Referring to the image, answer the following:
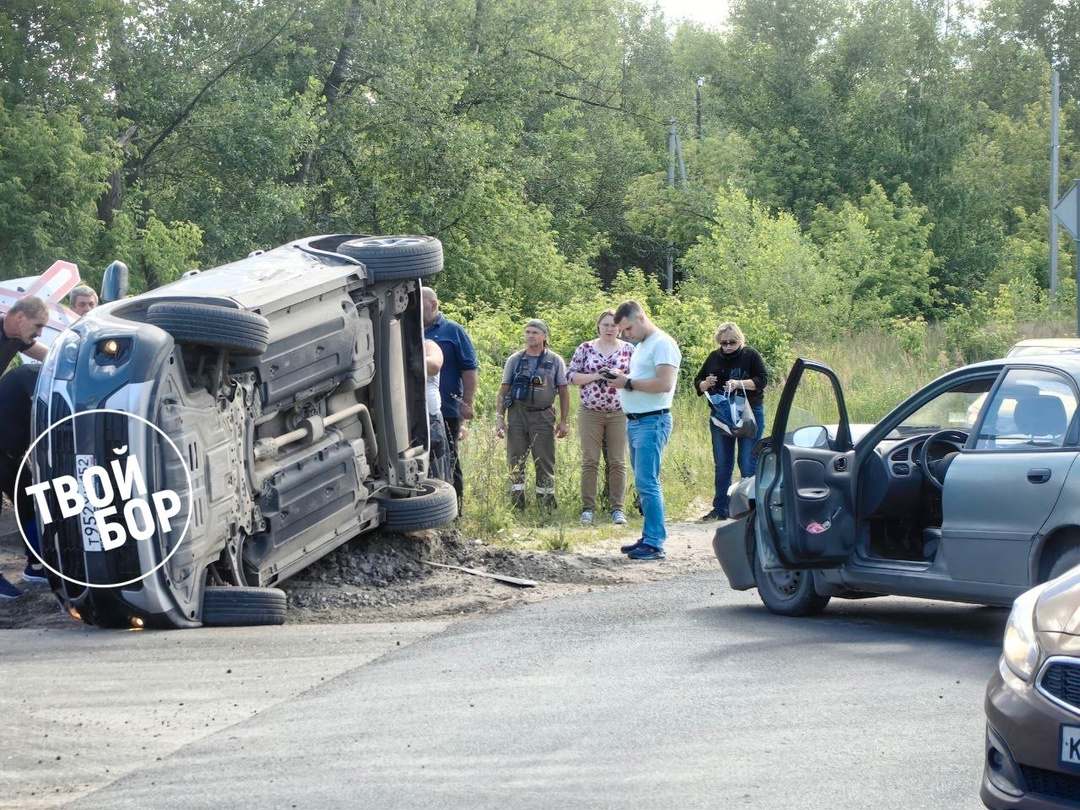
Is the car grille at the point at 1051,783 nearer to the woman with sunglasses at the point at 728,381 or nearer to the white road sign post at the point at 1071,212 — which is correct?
the woman with sunglasses at the point at 728,381

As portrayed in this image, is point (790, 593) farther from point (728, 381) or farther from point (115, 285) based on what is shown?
point (728, 381)

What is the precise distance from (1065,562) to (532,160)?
1409 inches

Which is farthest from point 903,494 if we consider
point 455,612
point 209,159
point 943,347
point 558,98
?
point 558,98

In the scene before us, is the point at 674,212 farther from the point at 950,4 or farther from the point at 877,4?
the point at 950,4

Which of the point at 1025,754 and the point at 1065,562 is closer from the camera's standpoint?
the point at 1025,754

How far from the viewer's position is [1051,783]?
4844 millimetres

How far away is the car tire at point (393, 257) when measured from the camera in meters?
11.0

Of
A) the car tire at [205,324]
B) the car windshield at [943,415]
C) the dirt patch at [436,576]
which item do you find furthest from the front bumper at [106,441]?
the car windshield at [943,415]

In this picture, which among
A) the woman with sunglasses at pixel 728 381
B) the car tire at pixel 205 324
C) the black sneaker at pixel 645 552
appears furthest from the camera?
the woman with sunglasses at pixel 728 381

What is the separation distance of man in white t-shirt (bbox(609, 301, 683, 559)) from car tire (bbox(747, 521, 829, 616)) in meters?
2.19

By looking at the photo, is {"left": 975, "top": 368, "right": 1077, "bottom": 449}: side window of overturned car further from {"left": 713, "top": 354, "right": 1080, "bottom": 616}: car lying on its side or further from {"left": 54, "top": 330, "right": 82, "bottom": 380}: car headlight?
{"left": 54, "top": 330, "right": 82, "bottom": 380}: car headlight

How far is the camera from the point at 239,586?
9.20 meters

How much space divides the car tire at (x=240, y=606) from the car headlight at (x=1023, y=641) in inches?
191

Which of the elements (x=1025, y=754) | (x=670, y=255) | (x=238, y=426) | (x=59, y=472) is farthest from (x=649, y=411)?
(x=670, y=255)
